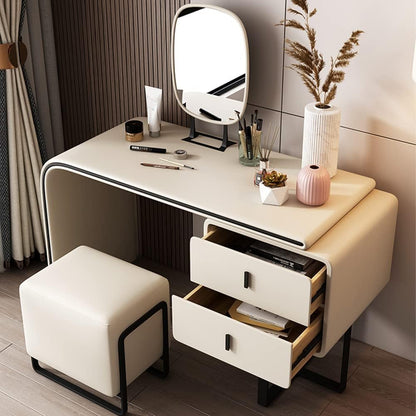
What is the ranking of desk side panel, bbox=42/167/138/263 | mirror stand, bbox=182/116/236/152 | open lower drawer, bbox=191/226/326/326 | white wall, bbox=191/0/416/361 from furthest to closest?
1. desk side panel, bbox=42/167/138/263
2. mirror stand, bbox=182/116/236/152
3. white wall, bbox=191/0/416/361
4. open lower drawer, bbox=191/226/326/326

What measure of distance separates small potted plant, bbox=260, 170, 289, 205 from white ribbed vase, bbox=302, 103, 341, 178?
0.51 ft

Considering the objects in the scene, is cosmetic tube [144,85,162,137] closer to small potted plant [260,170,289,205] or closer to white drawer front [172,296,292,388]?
small potted plant [260,170,289,205]

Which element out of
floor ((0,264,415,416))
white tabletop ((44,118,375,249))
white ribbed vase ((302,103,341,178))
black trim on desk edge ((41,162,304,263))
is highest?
white ribbed vase ((302,103,341,178))

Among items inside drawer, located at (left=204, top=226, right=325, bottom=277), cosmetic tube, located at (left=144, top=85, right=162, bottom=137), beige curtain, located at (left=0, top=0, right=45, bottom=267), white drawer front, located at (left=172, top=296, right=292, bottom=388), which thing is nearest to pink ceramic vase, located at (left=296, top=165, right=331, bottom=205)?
items inside drawer, located at (left=204, top=226, right=325, bottom=277)

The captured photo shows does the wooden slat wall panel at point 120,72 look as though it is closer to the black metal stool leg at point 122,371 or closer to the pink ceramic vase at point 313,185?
the black metal stool leg at point 122,371

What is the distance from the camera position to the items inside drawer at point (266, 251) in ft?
7.14

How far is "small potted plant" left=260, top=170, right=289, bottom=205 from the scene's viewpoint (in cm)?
222

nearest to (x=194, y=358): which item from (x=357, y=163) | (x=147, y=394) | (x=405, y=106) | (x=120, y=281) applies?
(x=147, y=394)

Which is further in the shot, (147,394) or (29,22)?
(29,22)

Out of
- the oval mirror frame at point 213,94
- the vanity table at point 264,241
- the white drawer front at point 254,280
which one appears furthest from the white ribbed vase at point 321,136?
the white drawer front at point 254,280

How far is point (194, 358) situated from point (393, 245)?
783 mm

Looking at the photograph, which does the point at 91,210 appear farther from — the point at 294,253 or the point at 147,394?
the point at 294,253

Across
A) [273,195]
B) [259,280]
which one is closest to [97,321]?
[259,280]

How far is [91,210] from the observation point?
2951 millimetres
